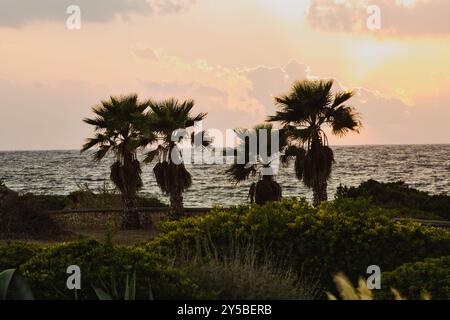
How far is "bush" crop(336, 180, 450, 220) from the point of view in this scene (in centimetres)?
3362

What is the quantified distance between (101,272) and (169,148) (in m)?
20.2

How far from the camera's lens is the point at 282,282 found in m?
10.9

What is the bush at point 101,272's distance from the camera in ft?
31.5

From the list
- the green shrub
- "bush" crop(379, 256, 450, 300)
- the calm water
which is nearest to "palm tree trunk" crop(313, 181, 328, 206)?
"bush" crop(379, 256, 450, 300)

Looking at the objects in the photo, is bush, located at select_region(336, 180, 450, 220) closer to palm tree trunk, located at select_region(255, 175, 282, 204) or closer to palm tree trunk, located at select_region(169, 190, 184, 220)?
palm tree trunk, located at select_region(255, 175, 282, 204)

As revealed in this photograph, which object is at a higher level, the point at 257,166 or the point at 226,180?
the point at 257,166

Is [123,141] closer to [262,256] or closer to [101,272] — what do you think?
[262,256]

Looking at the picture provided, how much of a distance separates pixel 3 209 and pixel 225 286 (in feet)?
55.1

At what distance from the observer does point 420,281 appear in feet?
34.9

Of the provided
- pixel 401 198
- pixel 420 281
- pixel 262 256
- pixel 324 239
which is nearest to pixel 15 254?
pixel 262 256

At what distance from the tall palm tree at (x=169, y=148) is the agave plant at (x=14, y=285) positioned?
823 inches

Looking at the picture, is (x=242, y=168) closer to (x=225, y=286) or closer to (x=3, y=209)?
(x=3, y=209)

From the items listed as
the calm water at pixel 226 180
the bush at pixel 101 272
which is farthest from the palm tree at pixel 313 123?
the calm water at pixel 226 180
